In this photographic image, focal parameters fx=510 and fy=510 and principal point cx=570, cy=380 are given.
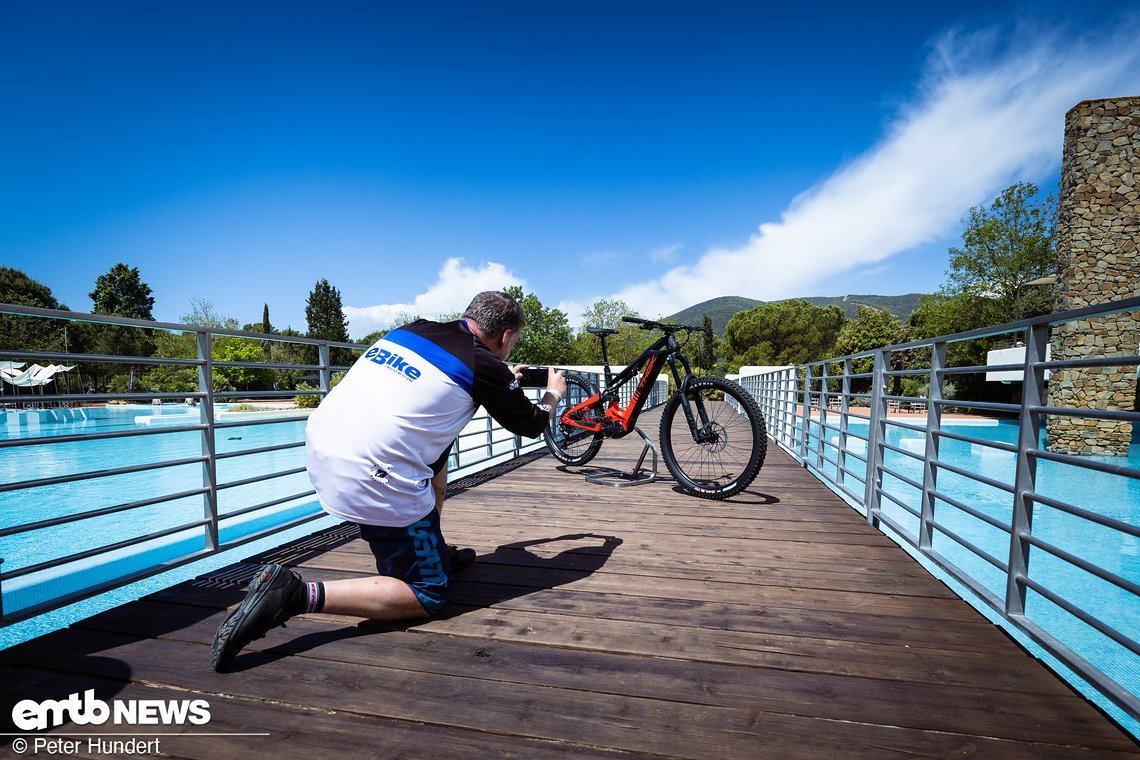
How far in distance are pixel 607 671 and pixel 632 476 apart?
8.48 ft

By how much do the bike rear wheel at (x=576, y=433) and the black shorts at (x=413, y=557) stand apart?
7.42 ft

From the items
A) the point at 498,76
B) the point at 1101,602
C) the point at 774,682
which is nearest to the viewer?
the point at 774,682

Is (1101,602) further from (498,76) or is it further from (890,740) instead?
(498,76)

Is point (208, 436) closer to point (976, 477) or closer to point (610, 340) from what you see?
point (976, 477)

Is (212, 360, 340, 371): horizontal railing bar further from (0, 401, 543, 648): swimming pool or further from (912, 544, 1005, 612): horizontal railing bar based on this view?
(912, 544, 1005, 612): horizontal railing bar

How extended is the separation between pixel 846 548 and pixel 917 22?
64.4ft

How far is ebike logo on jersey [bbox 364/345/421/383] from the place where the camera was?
1.56 metres

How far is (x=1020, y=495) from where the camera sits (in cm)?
158

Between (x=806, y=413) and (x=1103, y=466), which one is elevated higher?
(x=1103, y=466)

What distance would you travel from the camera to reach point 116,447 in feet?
36.4

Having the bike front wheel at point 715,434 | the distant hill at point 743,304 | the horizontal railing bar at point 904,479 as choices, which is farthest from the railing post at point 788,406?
the distant hill at point 743,304

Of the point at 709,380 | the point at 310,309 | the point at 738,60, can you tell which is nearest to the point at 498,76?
the point at 738,60

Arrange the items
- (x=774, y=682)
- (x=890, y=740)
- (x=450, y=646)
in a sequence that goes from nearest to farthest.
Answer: (x=890, y=740) → (x=774, y=682) → (x=450, y=646)

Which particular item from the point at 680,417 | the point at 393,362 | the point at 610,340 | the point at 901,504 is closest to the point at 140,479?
the point at 680,417
